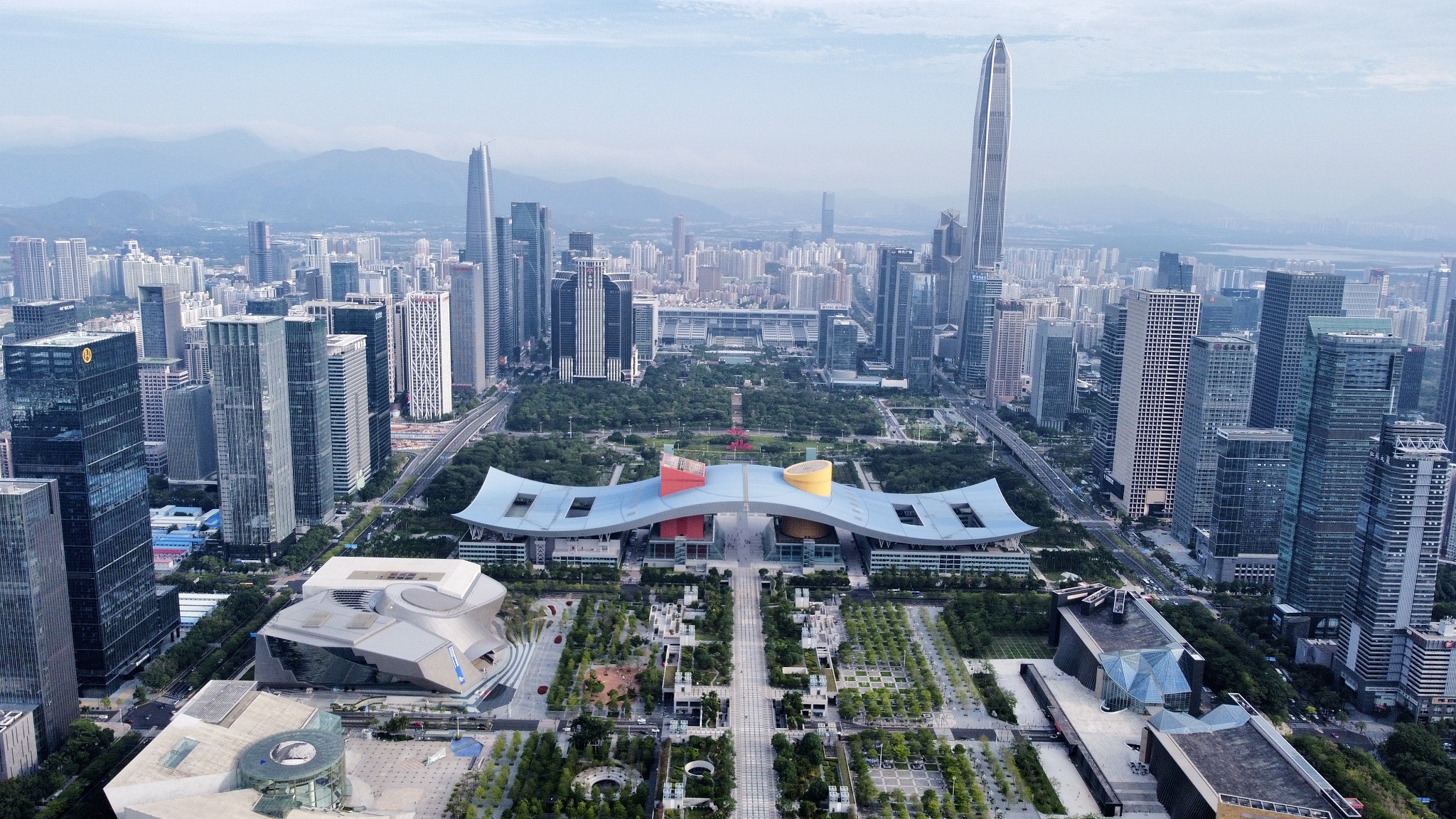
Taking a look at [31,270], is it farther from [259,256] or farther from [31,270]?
[259,256]

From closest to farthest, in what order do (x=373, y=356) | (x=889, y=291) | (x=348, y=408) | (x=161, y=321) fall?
(x=348, y=408) → (x=373, y=356) → (x=161, y=321) → (x=889, y=291)

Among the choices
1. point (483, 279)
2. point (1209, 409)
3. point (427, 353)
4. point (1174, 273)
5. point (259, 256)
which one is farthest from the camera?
point (259, 256)

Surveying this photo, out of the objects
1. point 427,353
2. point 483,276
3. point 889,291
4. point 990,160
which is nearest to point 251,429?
point 427,353

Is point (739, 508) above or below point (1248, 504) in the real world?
below

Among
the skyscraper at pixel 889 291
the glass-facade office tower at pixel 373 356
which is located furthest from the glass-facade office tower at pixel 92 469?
the skyscraper at pixel 889 291

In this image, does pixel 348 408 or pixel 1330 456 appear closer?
pixel 1330 456

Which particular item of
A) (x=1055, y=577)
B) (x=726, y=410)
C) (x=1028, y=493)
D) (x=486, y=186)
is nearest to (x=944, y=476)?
(x=1028, y=493)

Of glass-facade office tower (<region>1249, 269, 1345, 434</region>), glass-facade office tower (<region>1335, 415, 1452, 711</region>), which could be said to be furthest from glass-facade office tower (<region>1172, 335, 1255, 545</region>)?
glass-facade office tower (<region>1335, 415, 1452, 711</region>)
